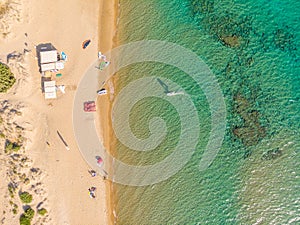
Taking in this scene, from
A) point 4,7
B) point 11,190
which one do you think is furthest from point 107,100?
point 4,7

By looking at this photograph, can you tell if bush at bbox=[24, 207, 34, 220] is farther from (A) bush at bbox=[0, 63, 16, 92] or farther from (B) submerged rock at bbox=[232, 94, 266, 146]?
(B) submerged rock at bbox=[232, 94, 266, 146]

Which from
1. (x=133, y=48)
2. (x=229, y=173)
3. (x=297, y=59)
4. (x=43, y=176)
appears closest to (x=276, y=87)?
(x=297, y=59)

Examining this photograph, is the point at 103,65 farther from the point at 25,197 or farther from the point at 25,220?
the point at 25,220

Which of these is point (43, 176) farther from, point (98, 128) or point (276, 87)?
point (276, 87)

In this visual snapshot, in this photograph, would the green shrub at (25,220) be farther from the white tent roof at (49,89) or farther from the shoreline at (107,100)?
the white tent roof at (49,89)

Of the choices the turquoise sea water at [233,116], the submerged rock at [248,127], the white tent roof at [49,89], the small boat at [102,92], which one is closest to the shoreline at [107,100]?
the small boat at [102,92]
